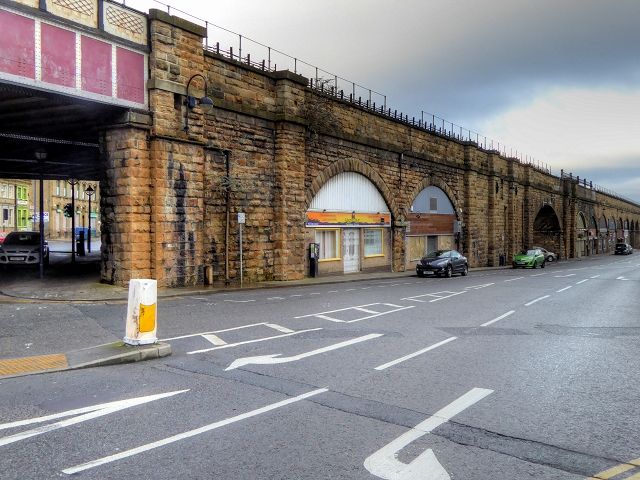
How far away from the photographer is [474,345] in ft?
29.8

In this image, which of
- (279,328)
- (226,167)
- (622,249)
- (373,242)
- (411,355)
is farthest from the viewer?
(622,249)

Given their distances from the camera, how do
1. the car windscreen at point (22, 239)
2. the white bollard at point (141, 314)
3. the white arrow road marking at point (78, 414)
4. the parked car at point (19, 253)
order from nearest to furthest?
the white arrow road marking at point (78, 414) → the white bollard at point (141, 314) → the parked car at point (19, 253) → the car windscreen at point (22, 239)

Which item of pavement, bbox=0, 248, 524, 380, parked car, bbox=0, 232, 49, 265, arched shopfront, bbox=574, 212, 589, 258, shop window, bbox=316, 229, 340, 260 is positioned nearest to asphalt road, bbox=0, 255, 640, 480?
pavement, bbox=0, 248, 524, 380

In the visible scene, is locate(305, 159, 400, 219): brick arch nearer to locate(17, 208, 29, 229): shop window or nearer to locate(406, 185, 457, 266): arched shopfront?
locate(406, 185, 457, 266): arched shopfront

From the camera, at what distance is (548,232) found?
65.1 metres

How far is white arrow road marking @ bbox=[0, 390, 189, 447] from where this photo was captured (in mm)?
4652

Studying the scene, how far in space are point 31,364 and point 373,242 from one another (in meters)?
23.4

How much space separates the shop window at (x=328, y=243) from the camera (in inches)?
997

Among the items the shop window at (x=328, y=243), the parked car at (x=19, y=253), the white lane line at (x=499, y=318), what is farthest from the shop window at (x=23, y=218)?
the white lane line at (x=499, y=318)

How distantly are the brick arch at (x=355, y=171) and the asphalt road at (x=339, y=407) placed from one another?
45.0 ft

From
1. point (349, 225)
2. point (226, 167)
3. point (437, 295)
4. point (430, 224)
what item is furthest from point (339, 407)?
point (430, 224)

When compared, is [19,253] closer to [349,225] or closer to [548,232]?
[349,225]

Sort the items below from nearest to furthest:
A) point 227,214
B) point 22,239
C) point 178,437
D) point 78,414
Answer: point 178,437 < point 78,414 < point 227,214 < point 22,239

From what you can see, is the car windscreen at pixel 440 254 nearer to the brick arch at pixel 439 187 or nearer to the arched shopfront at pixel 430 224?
the arched shopfront at pixel 430 224
